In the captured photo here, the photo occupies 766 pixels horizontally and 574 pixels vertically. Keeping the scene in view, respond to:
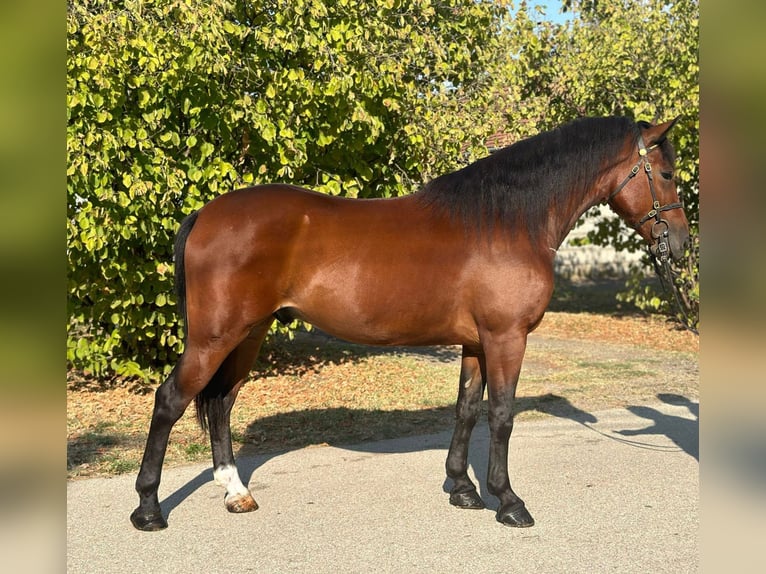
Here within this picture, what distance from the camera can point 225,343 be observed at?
4.28 meters

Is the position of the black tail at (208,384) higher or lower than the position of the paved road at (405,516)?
higher

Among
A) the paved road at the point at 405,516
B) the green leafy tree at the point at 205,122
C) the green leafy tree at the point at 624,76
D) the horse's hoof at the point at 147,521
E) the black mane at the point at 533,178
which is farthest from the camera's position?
the green leafy tree at the point at 624,76

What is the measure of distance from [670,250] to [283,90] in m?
4.30

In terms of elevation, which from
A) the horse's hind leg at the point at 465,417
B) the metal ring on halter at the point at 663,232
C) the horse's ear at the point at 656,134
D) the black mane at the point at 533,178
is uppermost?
the horse's ear at the point at 656,134

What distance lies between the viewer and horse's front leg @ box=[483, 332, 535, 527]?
4246 millimetres

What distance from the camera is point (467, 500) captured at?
454cm

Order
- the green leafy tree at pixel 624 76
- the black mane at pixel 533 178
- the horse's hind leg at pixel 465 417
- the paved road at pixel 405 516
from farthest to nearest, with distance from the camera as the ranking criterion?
the green leafy tree at pixel 624 76, the horse's hind leg at pixel 465 417, the black mane at pixel 533 178, the paved road at pixel 405 516

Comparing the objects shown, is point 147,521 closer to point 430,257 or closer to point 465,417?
point 465,417

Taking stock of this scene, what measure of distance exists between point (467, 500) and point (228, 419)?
1.62 m

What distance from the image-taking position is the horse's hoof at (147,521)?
13.7 feet

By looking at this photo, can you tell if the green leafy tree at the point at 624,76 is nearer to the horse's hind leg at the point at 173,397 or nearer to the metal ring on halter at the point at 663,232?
the metal ring on halter at the point at 663,232

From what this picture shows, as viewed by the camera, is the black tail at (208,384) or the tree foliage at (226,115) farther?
the tree foliage at (226,115)

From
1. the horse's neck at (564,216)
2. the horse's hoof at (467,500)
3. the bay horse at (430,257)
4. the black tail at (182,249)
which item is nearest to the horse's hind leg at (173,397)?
the bay horse at (430,257)
